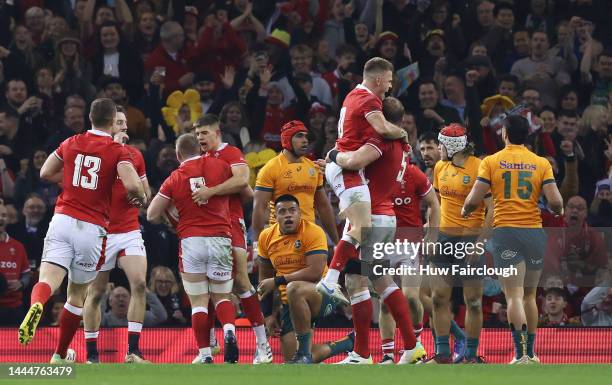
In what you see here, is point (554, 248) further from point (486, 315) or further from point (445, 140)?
point (445, 140)

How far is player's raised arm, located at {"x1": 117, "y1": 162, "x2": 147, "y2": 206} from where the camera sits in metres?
13.1

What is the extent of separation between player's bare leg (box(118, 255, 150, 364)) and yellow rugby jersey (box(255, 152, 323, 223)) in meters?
1.65

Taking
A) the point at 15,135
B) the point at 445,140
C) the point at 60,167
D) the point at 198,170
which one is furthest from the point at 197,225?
the point at 15,135

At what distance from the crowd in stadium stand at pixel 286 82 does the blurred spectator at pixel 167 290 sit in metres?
0.02

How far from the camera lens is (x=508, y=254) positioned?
47.0 ft

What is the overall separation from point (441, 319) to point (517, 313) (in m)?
1.01

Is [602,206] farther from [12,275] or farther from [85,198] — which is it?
[85,198]

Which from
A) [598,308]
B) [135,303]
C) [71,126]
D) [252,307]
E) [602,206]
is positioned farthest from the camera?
[71,126]

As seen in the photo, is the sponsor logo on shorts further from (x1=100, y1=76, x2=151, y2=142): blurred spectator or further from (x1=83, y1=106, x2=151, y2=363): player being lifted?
(x1=100, y1=76, x2=151, y2=142): blurred spectator

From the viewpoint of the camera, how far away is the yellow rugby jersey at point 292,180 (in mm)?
15578

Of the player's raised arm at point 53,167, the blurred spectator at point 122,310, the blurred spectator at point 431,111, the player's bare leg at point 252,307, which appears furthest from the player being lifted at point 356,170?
the blurred spectator at point 431,111

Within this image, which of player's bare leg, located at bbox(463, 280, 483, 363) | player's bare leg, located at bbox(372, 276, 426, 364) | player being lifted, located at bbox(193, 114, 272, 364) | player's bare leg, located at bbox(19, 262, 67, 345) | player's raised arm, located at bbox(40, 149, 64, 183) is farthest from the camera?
player's bare leg, located at bbox(463, 280, 483, 363)

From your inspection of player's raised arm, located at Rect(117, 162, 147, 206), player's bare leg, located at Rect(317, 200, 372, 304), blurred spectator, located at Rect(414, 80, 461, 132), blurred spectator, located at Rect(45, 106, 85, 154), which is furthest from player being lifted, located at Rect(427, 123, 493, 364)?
blurred spectator, located at Rect(45, 106, 85, 154)

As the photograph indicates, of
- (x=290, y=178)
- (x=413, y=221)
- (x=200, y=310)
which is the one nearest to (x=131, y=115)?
(x=290, y=178)
